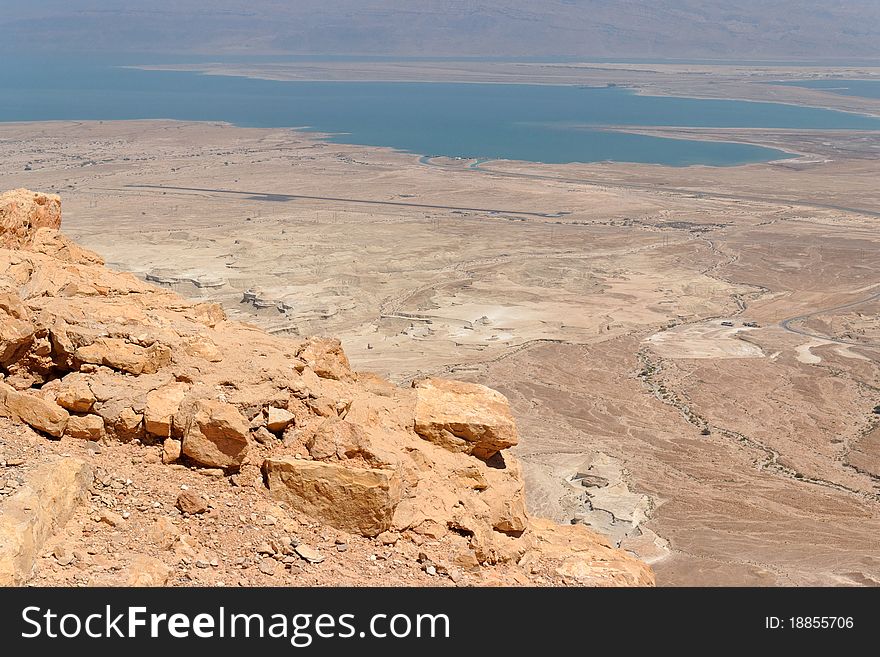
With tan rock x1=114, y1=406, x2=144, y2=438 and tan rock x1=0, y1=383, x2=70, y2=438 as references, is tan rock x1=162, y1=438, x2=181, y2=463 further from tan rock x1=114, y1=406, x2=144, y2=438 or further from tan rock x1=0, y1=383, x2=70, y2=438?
tan rock x1=0, y1=383, x2=70, y2=438

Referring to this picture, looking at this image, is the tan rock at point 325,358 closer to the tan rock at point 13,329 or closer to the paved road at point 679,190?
the tan rock at point 13,329

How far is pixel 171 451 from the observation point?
9.11 m

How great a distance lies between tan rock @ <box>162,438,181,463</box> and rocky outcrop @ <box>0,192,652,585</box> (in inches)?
0.5

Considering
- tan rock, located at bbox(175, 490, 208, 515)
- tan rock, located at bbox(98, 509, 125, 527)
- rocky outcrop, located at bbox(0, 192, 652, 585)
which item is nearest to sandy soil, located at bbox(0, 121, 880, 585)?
rocky outcrop, located at bbox(0, 192, 652, 585)

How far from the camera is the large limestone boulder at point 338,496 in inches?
350

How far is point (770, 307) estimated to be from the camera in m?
49.6

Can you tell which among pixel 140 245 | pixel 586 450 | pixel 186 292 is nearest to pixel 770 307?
pixel 586 450

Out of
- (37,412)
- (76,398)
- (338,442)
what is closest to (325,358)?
(338,442)

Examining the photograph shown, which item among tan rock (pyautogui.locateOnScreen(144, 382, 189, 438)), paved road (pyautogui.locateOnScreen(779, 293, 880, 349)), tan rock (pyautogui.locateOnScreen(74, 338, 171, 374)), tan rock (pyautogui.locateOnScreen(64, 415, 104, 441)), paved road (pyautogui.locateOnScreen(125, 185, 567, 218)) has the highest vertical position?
tan rock (pyautogui.locateOnScreen(74, 338, 171, 374))

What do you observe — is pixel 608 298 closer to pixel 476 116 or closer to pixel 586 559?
pixel 586 559

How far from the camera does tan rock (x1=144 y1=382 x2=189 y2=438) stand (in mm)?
9227

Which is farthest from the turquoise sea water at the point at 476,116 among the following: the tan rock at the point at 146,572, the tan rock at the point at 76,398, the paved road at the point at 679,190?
the tan rock at the point at 146,572
